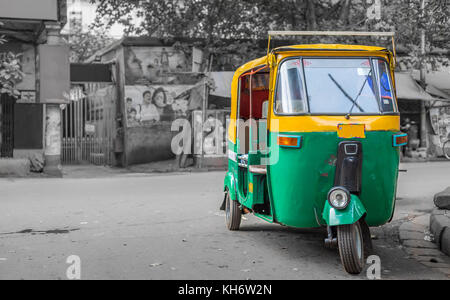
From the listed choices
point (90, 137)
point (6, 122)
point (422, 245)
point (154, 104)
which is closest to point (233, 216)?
point (422, 245)

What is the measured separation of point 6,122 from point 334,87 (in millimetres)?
15776

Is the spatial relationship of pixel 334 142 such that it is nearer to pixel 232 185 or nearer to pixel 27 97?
pixel 232 185

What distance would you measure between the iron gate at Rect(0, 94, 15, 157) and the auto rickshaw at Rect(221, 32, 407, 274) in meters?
15.0

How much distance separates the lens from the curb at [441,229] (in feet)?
22.9

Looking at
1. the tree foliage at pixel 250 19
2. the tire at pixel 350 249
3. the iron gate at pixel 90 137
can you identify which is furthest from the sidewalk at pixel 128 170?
the tire at pixel 350 249

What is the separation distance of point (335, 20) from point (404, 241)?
726 inches

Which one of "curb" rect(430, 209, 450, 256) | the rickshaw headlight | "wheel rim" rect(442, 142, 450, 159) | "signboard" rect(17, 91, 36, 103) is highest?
"signboard" rect(17, 91, 36, 103)

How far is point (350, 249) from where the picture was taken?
19.0ft

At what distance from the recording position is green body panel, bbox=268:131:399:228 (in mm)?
6191

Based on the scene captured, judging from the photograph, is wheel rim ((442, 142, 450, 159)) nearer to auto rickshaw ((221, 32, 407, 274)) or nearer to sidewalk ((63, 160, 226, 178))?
sidewalk ((63, 160, 226, 178))

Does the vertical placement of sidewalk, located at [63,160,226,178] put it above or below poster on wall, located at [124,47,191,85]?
below

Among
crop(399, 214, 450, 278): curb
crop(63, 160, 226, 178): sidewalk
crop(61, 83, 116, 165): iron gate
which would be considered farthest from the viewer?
crop(61, 83, 116, 165): iron gate

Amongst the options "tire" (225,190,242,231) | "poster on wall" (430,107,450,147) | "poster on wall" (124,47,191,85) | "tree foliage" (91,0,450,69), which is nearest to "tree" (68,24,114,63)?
"tree foliage" (91,0,450,69)

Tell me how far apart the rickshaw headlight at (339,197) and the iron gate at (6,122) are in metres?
15.9
